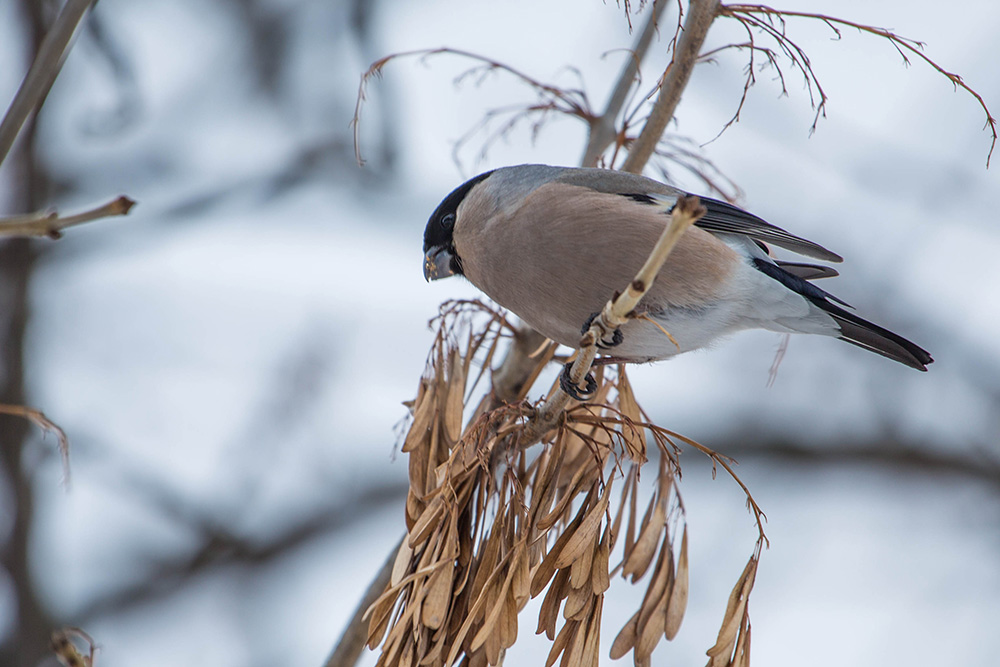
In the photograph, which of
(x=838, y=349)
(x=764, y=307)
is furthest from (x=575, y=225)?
(x=838, y=349)

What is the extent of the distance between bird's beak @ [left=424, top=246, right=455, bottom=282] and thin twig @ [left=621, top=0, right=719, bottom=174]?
683mm

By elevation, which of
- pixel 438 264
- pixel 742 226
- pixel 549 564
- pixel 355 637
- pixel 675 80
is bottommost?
pixel 355 637

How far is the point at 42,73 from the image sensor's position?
91 cm

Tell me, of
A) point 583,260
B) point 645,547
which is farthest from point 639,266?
point 645,547

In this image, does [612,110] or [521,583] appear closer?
[521,583]

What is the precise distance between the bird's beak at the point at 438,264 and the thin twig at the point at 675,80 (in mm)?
683

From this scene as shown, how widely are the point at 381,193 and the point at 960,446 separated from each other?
3815 mm

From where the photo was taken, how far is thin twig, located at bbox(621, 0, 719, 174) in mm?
1818

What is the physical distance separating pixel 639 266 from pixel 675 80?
448 mm

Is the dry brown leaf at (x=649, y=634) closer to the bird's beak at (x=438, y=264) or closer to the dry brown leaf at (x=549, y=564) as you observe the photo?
the dry brown leaf at (x=549, y=564)

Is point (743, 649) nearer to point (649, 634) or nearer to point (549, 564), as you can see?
point (649, 634)

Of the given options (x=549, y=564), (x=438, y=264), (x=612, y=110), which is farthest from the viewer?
(x=438, y=264)

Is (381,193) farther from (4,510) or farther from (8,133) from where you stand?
(8,133)

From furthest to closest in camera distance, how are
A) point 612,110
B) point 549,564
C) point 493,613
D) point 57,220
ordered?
1. point 612,110
2. point 549,564
3. point 493,613
4. point 57,220
